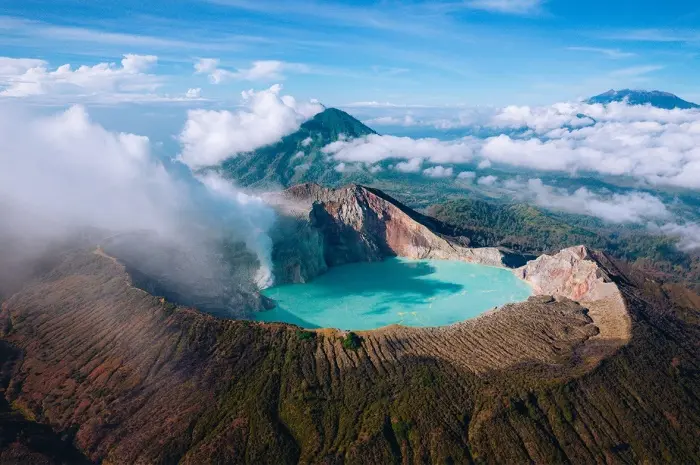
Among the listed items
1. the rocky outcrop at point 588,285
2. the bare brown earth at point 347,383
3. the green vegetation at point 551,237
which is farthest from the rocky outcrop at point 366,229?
the bare brown earth at point 347,383

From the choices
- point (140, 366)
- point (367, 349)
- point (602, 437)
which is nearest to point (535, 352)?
point (602, 437)

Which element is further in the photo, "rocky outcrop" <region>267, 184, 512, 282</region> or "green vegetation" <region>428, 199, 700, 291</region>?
"green vegetation" <region>428, 199, 700, 291</region>

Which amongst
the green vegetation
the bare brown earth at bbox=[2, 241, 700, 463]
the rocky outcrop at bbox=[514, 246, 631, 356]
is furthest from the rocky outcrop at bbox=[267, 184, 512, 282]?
the bare brown earth at bbox=[2, 241, 700, 463]

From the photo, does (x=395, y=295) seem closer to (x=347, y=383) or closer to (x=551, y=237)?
(x=347, y=383)

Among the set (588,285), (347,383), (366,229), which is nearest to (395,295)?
(366,229)

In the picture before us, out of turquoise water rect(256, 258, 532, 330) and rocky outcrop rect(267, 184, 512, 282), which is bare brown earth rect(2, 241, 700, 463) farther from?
rocky outcrop rect(267, 184, 512, 282)

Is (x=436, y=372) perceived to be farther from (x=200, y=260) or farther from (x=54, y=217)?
(x=54, y=217)
